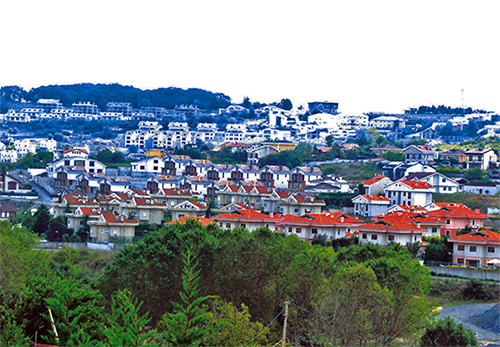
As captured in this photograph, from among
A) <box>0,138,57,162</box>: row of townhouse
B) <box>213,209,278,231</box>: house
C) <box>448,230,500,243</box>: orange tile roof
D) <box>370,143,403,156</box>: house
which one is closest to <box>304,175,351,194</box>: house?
<box>213,209,278,231</box>: house

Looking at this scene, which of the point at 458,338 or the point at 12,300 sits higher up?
the point at 12,300

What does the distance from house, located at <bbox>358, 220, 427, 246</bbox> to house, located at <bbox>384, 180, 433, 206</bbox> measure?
767 cm

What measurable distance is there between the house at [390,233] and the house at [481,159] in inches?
660

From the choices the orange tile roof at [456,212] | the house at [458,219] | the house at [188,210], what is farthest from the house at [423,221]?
the house at [188,210]

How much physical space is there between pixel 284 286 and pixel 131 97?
8274cm

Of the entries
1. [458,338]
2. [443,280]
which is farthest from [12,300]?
[443,280]

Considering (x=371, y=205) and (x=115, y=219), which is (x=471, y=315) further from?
(x=115, y=219)

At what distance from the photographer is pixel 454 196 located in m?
33.6

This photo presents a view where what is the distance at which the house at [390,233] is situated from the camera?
81.3 ft

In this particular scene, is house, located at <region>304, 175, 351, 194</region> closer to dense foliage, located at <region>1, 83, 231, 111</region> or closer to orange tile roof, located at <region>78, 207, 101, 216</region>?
orange tile roof, located at <region>78, 207, 101, 216</region>

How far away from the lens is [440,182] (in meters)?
35.1

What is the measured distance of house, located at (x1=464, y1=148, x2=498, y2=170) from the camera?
134 ft

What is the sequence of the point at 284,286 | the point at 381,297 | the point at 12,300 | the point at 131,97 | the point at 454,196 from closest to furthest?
the point at 12,300
the point at 381,297
the point at 284,286
the point at 454,196
the point at 131,97

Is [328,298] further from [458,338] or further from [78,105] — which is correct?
[78,105]
